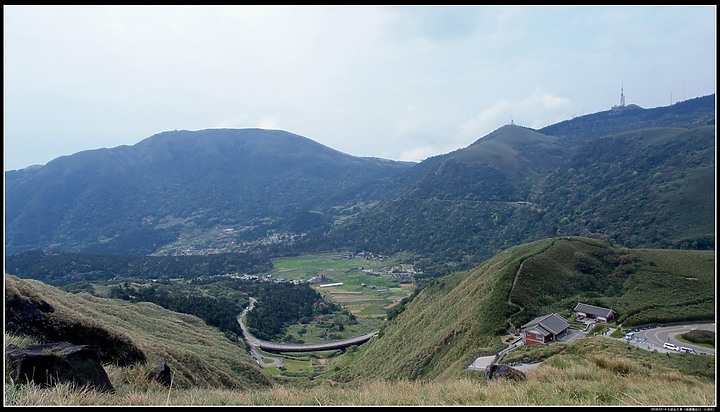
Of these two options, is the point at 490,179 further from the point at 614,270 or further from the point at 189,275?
the point at 614,270

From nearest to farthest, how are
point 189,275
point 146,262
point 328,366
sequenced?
point 328,366, point 189,275, point 146,262

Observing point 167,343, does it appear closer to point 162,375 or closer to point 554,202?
point 162,375

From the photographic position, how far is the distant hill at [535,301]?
2520 cm

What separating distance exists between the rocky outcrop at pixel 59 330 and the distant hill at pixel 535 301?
13.3 metres

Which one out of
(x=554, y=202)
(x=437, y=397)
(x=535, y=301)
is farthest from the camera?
(x=554, y=202)

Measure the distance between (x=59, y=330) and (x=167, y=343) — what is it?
26.8ft

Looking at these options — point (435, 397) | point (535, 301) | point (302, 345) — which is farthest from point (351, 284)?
point (435, 397)

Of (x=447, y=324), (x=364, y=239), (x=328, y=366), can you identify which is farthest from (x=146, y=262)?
(x=447, y=324)

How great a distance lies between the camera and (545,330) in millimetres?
21672

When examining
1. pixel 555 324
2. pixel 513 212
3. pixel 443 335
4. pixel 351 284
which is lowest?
pixel 351 284

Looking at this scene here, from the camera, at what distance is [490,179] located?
512 feet

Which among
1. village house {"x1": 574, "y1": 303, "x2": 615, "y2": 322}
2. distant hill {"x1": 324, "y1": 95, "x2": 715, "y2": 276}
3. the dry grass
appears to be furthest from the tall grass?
distant hill {"x1": 324, "y1": 95, "x2": 715, "y2": 276}

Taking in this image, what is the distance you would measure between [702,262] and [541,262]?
15.5 m

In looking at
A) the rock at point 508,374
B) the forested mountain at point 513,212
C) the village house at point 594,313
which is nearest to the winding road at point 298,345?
the village house at point 594,313
